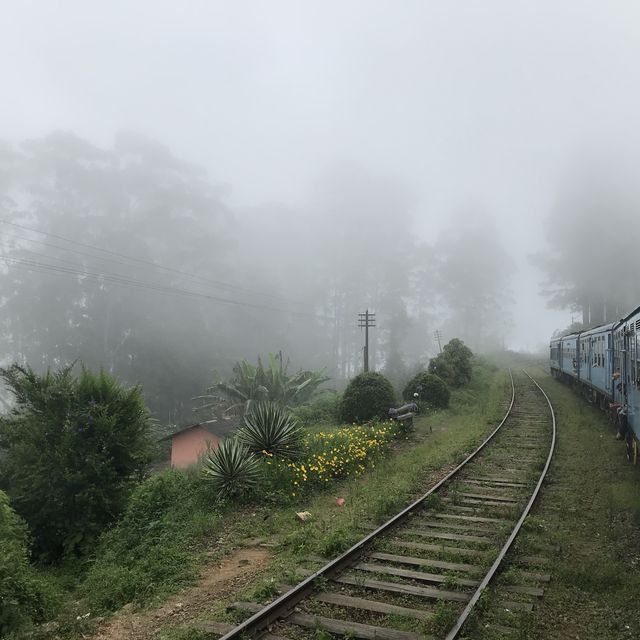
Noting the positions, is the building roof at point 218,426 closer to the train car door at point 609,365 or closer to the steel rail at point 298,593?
the train car door at point 609,365

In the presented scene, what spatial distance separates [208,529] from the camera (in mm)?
8672

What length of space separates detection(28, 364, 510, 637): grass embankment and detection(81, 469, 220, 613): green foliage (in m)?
0.02

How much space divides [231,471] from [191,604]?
4.23 metres

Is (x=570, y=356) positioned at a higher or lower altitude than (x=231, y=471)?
higher

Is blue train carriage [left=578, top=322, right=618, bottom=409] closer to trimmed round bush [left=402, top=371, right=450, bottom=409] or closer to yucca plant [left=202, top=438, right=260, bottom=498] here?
trimmed round bush [left=402, top=371, right=450, bottom=409]

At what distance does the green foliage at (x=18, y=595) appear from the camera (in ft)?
19.8

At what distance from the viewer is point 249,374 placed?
26938mm

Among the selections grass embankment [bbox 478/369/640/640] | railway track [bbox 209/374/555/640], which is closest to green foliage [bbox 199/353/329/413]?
grass embankment [bbox 478/369/640/640]

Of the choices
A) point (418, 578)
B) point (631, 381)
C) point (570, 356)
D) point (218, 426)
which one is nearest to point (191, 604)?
point (418, 578)

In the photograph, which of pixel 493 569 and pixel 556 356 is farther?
pixel 556 356

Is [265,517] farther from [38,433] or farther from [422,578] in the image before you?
[38,433]

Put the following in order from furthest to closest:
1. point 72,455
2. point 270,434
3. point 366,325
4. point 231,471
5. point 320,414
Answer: point 366,325
point 320,414
point 270,434
point 72,455
point 231,471

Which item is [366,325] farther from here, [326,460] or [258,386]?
[326,460]

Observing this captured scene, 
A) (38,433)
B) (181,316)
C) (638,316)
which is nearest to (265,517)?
(38,433)
